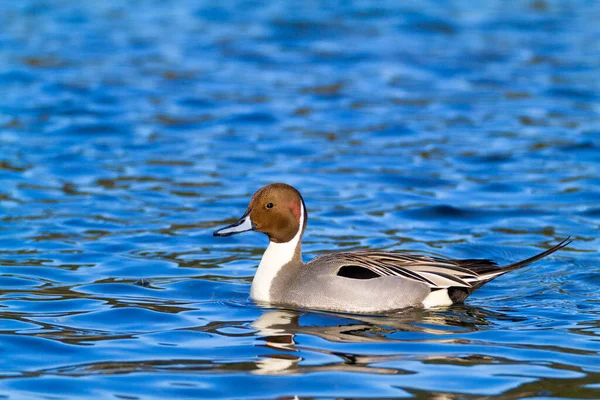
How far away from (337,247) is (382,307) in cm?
207

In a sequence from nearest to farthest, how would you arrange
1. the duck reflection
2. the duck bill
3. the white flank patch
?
the duck reflection, the white flank patch, the duck bill

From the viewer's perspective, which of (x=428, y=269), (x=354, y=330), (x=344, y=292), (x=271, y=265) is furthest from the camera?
(x=271, y=265)

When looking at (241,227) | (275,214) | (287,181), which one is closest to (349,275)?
(275,214)

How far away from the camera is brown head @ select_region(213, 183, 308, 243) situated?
25.0ft

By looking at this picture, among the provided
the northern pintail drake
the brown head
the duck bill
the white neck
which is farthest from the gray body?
the duck bill

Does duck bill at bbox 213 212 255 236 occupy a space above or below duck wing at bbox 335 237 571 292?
above

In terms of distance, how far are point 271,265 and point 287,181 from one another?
161 inches

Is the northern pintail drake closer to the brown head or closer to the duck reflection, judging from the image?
the brown head

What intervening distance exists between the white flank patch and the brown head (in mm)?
1071

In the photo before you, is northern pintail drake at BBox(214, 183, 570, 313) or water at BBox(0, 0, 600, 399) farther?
northern pintail drake at BBox(214, 183, 570, 313)

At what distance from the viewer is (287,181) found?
1159 cm

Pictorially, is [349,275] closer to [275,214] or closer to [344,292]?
[344,292]

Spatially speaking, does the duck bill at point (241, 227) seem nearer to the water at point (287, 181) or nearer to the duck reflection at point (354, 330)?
the water at point (287, 181)

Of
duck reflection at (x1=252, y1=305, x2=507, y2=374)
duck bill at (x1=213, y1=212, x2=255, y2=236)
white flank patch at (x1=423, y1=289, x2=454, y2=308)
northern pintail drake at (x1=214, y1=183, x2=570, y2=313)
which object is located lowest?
duck reflection at (x1=252, y1=305, x2=507, y2=374)
